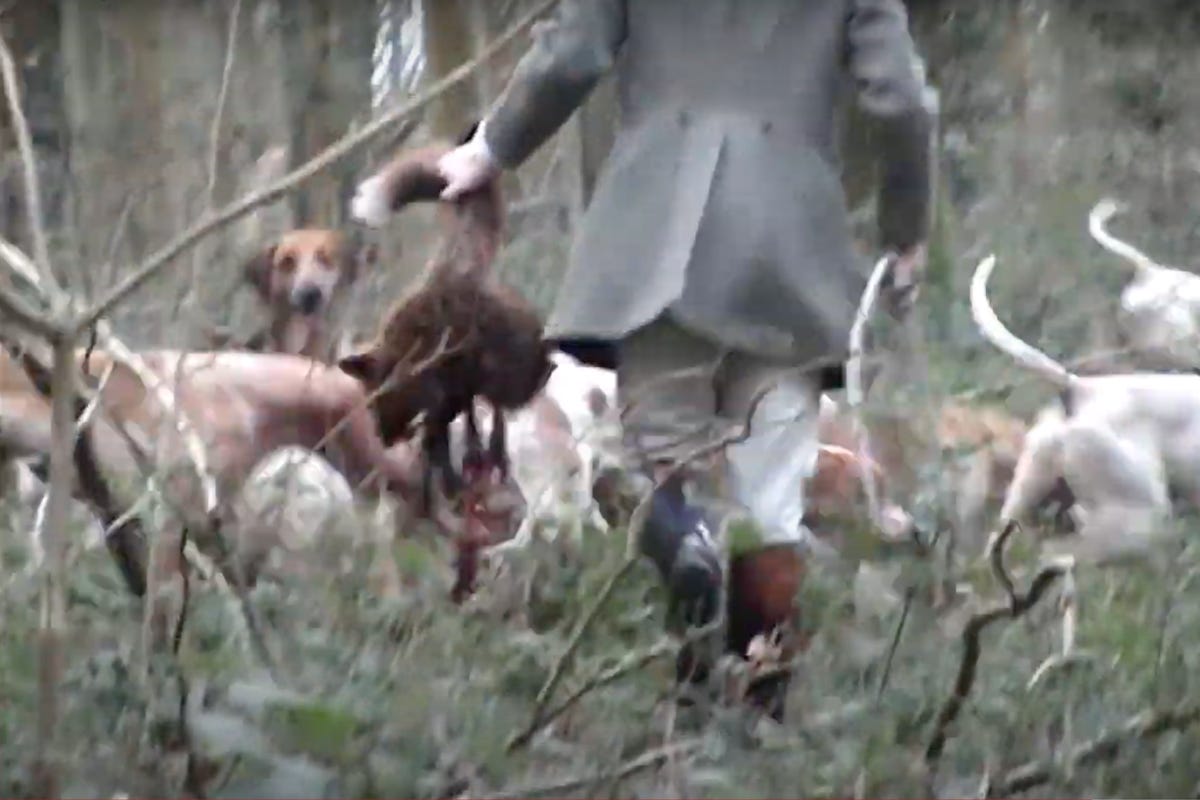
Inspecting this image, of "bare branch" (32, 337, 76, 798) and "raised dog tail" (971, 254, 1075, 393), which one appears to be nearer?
"bare branch" (32, 337, 76, 798)

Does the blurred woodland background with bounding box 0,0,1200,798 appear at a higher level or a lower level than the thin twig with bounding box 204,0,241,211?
lower

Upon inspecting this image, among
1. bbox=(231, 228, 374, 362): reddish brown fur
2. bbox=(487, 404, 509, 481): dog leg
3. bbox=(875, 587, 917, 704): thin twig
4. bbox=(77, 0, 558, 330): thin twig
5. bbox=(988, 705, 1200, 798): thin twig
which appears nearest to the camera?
bbox=(77, 0, 558, 330): thin twig

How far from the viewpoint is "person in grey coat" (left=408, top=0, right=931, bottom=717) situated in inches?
126

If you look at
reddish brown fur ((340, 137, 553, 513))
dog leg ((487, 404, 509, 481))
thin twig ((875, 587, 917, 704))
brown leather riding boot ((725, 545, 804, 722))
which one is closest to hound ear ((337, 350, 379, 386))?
reddish brown fur ((340, 137, 553, 513))

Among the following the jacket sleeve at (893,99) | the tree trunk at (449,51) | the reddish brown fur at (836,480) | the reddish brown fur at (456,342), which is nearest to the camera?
the jacket sleeve at (893,99)

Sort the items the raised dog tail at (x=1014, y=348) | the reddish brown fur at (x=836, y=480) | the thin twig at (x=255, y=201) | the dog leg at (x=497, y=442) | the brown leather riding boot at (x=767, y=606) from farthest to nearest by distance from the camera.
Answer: the raised dog tail at (x=1014, y=348)
the reddish brown fur at (x=836, y=480)
the dog leg at (x=497, y=442)
the brown leather riding boot at (x=767, y=606)
the thin twig at (x=255, y=201)

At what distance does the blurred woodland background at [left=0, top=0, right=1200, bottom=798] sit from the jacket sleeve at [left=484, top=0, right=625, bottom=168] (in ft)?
0.68

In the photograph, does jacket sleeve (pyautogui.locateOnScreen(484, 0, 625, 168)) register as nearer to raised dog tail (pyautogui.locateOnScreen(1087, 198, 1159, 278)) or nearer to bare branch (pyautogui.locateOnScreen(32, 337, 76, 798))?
bare branch (pyautogui.locateOnScreen(32, 337, 76, 798))

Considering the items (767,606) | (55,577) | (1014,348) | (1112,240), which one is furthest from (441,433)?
(1112,240)

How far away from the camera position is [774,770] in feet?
8.53

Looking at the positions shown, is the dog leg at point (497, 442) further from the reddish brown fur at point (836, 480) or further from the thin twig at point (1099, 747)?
the thin twig at point (1099, 747)

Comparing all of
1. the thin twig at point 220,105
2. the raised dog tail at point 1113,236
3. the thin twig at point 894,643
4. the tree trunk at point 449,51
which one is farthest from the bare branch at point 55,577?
the raised dog tail at point 1113,236

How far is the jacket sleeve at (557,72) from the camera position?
10.5 feet

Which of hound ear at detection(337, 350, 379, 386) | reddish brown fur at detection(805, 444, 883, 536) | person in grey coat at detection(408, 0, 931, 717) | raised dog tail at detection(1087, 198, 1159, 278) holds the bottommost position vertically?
raised dog tail at detection(1087, 198, 1159, 278)
